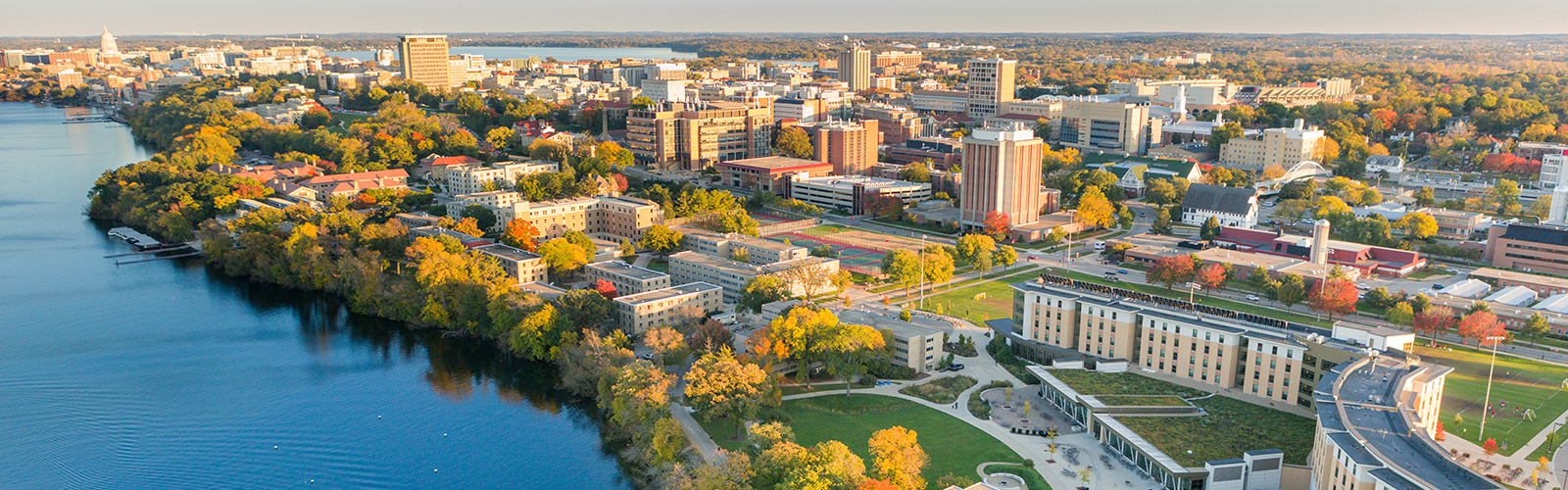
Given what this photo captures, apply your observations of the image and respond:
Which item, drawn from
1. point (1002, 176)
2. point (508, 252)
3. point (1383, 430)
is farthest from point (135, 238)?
point (1383, 430)

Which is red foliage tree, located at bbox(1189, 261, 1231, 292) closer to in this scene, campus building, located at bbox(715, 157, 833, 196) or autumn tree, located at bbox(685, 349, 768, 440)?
autumn tree, located at bbox(685, 349, 768, 440)

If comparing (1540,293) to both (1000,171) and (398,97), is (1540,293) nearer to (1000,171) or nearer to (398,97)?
(1000,171)

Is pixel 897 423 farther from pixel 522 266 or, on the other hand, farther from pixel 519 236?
pixel 519 236

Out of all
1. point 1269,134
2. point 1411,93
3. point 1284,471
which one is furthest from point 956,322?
point 1411,93

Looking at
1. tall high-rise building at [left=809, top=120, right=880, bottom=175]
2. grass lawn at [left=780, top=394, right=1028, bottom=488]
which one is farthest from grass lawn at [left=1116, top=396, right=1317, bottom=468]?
tall high-rise building at [left=809, top=120, right=880, bottom=175]

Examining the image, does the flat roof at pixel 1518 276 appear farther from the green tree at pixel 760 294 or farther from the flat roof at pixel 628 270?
the flat roof at pixel 628 270
